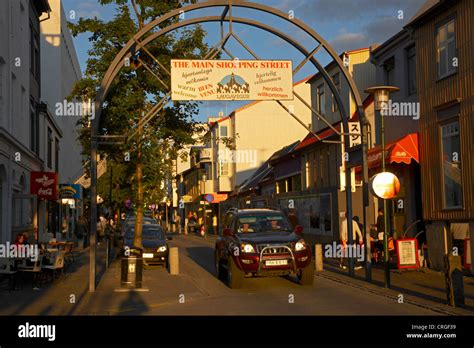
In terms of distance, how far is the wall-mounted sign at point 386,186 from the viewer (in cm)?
1480

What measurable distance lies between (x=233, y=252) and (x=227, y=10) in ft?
20.6

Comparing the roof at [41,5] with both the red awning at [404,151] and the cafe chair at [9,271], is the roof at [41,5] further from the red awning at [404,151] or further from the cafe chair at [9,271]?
the red awning at [404,151]

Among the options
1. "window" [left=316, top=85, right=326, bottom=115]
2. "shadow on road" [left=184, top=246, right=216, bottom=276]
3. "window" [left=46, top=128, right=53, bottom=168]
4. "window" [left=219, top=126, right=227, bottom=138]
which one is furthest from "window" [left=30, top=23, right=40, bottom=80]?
"window" [left=219, top=126, right=227, bottom=138]

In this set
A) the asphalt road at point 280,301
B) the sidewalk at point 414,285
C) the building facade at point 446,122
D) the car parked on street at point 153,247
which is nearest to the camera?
the asphalt road at point 280,301

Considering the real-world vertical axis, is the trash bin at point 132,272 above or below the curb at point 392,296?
above

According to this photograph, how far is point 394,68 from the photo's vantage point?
22781 mm

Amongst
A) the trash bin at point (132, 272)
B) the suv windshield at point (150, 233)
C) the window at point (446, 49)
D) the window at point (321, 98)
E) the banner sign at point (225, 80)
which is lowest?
the trash bin at point (132, 272)

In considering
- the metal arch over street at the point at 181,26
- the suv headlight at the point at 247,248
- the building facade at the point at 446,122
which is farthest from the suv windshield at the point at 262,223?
the building facade at the point at 446,122

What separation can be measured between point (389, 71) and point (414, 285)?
413 inches

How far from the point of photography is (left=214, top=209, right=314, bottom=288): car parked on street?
600 inches

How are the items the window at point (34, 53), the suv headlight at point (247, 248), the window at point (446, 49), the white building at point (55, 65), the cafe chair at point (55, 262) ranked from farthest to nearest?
1. the white building at point (55, 65)
2. the window at point (34, 53)
3. the window at point (446, 49)
4. the cafe chair at point (55, 262)
5. the suv headlight at point (247, 248)

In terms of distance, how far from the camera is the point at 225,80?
658 inches

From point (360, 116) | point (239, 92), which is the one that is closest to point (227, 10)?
point (239, 92)

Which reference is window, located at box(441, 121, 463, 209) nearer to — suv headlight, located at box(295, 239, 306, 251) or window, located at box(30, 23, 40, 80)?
suv headlight, located at box(295, 239, 306, 251)
